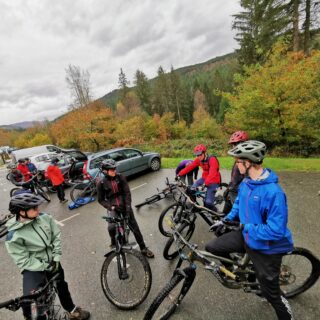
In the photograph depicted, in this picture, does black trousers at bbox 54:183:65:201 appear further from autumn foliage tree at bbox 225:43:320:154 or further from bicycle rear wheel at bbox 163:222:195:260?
autumn foliage tree at bbox 225:43:320:154

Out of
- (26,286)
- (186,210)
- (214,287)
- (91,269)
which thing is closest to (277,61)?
(186,210)

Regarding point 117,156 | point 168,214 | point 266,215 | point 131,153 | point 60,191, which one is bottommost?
point 168,214

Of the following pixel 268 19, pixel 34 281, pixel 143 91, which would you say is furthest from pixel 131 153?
pixel 143 91

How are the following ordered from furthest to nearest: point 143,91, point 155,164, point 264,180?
point 143,91 < point 155,164 < point 264,180

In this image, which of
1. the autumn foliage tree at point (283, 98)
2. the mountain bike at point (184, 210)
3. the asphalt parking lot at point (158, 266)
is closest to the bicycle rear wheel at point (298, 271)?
the asphalt parking lot at point (158, 266)

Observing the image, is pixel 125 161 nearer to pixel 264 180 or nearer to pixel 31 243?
pixel 31 243

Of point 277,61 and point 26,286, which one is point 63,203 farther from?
point 277,61

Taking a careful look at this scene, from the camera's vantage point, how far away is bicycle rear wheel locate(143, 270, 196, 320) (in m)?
2.41

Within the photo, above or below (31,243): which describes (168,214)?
below

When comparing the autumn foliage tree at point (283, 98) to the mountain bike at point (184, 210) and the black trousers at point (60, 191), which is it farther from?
the black trousers at point (60, 191)

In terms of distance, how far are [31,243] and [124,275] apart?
1.45 m

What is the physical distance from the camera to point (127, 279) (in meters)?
3.37

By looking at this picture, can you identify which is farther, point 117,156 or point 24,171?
point 117,156

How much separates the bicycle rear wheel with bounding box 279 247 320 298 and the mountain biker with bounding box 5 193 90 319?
2991 mm
